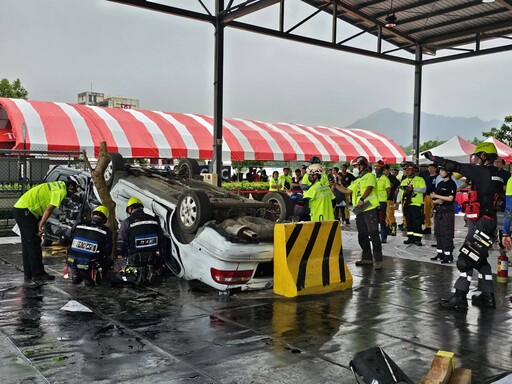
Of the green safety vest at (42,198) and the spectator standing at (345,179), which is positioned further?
the spectator standing at (345,179)

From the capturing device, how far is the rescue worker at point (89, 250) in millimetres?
6863

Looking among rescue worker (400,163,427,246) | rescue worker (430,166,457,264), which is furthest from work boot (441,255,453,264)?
rescue worker (400,163,427,246)

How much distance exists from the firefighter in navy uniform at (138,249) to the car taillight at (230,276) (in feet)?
3.46

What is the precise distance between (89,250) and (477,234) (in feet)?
16.2

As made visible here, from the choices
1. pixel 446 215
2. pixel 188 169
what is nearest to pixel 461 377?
pixel 446 215

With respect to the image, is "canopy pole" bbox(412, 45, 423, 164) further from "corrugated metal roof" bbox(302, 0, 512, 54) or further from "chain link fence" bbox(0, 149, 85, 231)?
"chain link fence" bbox(0, 149, 85, 231)

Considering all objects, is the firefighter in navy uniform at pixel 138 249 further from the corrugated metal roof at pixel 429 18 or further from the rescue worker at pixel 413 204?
the corrugated metal roof at pixel 429 18

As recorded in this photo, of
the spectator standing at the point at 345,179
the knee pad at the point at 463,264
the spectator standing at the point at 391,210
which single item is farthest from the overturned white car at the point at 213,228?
the spectator standing at the point at 345,179

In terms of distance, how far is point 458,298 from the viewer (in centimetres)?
616

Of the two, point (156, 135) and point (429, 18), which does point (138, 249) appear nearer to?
point (429, 18)

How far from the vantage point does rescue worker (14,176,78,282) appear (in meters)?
7.15

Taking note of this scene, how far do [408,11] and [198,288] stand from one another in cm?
1407

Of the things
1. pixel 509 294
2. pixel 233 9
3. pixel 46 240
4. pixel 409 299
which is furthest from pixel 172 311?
pixel 233 9

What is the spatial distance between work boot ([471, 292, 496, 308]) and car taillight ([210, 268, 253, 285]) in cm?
284
